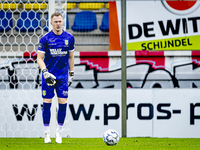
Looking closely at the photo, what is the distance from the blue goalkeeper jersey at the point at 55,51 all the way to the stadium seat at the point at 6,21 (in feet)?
6.55

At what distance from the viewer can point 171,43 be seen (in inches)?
215

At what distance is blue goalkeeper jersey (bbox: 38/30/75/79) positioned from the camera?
3436 millimetres

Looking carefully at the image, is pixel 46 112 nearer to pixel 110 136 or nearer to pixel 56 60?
pixel 56 60

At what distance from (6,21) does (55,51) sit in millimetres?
2352

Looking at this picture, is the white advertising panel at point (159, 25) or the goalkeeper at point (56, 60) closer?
the goalkeeper at point (56, 60)

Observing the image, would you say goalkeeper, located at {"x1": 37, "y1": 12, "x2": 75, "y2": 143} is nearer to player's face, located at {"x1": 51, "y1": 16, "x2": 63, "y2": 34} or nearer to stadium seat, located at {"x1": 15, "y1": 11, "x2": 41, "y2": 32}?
player's face, located at {"x1": 51, "y1": 16, "x2": 63, "y2": 34}

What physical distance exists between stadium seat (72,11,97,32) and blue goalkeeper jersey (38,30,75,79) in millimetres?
2041

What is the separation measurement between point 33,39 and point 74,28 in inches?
26.5

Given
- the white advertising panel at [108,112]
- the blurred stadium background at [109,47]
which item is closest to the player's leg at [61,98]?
the white advertising panel at [108,112]

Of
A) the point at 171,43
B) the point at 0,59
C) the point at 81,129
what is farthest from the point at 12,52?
the point at 171,43

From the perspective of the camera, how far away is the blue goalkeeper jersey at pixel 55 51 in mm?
3436

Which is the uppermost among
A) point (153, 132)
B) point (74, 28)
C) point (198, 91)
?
point (74, 28)

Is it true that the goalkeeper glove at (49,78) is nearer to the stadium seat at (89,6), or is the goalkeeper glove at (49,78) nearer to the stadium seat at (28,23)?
the stadium seat at (28,23)

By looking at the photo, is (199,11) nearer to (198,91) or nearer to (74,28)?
(198,91)
